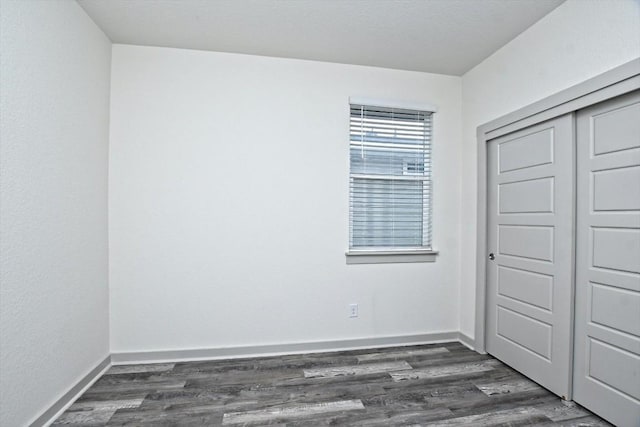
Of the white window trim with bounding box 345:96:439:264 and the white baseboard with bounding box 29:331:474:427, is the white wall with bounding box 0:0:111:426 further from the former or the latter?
the white window trim with bounding box 345:96:439:264

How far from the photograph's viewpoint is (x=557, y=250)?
2.11 m

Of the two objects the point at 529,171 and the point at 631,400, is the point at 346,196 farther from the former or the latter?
the point at 631,400

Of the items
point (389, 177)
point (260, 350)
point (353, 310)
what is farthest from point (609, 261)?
point (260, 350)

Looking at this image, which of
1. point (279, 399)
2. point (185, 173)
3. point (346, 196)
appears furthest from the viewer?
point (346, 196)

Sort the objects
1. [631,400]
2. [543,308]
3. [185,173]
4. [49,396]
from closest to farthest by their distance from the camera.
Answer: [631,400] < [49,396] < [543,308] < [185,173]

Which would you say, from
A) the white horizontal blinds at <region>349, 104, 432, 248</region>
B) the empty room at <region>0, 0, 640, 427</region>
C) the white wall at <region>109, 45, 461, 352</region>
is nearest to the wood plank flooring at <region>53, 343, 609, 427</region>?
the empty room at <region>0, 0, 640, 427</region>

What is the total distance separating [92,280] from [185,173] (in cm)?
107

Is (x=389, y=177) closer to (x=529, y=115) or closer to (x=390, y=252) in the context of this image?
(x=390, y=252)

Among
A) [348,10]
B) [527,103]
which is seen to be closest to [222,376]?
[348,10]

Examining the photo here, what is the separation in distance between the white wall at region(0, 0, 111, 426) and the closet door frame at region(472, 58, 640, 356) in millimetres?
3254

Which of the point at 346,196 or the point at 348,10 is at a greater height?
the point at 348,10

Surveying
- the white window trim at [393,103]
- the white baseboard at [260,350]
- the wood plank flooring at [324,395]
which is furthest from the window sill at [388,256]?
the white window trim at [393,103]

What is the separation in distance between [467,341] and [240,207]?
2.54 metres

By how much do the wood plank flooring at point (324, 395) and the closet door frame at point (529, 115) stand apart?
56 cm
